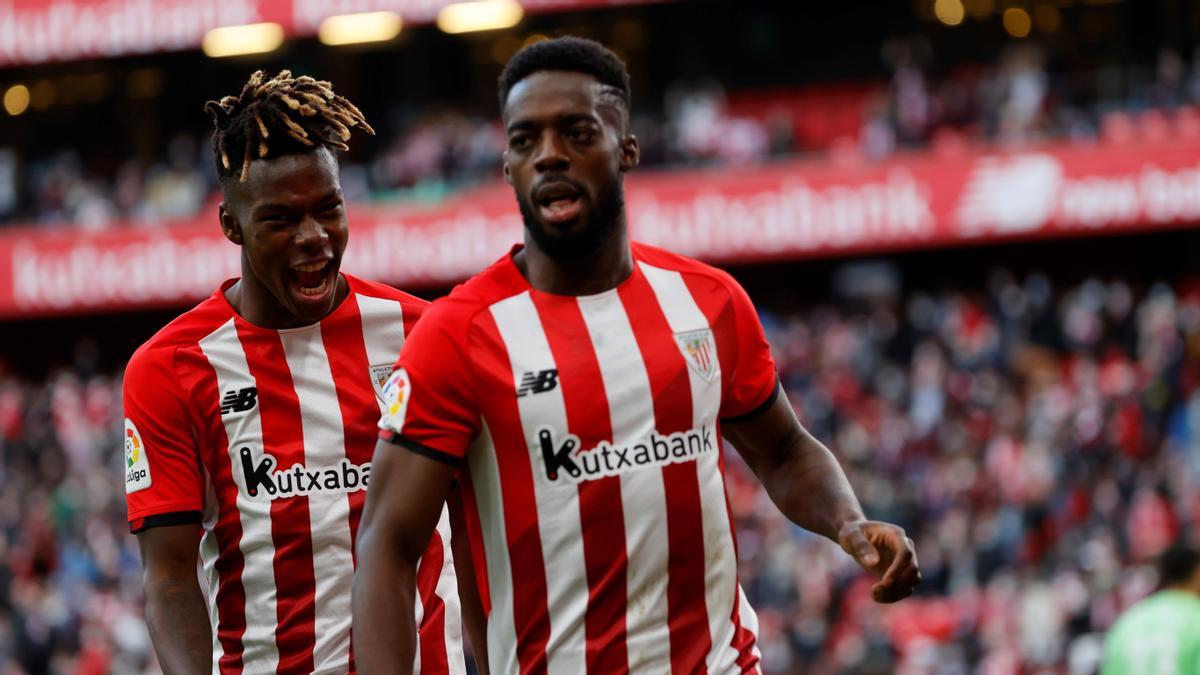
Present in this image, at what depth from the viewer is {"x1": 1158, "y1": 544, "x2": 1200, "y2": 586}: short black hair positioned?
6.86m

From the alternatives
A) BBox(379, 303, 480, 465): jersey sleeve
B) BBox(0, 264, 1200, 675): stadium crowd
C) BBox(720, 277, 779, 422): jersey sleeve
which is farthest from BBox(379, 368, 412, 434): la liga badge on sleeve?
BBox(0, 264, 1200, 675): stadium crowd

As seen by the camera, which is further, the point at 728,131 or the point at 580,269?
the point at 728,131

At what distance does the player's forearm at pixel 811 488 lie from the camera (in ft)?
12.4

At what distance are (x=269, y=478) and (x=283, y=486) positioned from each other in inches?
1.5

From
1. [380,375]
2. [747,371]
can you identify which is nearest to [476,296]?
[747,371]

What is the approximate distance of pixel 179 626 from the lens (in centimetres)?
416

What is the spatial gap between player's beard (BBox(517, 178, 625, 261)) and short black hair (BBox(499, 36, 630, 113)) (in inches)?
8.1

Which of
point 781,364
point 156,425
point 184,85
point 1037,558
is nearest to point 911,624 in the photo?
point 1037,558

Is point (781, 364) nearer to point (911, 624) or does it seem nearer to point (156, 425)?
point (911, 624)

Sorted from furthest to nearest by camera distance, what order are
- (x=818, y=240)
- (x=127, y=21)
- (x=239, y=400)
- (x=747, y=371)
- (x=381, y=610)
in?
1. (x=127, y=21)
2. (x=818, y=240)
3. (x=239, y=400)
4. (x=747, y=371)
5. (x=381, y=610)

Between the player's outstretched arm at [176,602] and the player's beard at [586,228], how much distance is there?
1.26 metres

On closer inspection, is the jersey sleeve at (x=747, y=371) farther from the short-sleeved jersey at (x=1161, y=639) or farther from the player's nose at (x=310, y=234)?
the short-sleeved jersey at (x=1161, y=639)

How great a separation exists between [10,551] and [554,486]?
60.6 ft

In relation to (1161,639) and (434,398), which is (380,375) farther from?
(1161,639)
